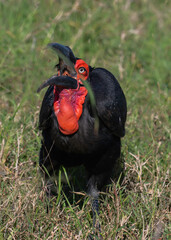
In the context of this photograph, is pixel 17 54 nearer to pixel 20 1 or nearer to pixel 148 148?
pixel 20 1

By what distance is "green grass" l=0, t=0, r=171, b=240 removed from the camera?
2941mm

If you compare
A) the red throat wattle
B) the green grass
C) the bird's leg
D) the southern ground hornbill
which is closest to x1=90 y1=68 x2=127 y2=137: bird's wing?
the southern ground hornbill

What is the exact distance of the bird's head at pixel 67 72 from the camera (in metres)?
2.78

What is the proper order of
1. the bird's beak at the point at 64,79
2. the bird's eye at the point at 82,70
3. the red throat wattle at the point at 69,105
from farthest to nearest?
the bird's eye at the point at 82,70, the red throat wattle at the point at 69,105, the bird's beak at the point at 64,79

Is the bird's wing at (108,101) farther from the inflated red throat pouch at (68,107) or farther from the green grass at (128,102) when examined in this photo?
the green grass at (128,102)

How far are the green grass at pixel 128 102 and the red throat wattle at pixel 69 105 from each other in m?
0.43

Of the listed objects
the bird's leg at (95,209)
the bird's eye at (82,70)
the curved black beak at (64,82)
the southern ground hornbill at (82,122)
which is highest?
the bird's eye at (82,70)

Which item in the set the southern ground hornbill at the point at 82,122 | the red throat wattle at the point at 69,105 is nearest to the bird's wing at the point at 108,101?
the southern ground hornbill at the point at 82,122

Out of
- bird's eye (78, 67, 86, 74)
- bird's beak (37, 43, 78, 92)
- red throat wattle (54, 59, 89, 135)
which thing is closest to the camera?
bird's beak (37, 43, 78, 92)

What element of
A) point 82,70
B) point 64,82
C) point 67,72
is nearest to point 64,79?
point 64,82

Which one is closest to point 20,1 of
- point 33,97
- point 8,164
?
point 33,97

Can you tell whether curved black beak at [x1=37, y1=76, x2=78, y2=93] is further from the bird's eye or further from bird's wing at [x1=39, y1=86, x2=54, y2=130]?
bird's wing at [x1=39, y1=86, x2=54, y2=130]

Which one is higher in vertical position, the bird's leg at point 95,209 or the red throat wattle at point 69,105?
the red throat wattle at point 69,105

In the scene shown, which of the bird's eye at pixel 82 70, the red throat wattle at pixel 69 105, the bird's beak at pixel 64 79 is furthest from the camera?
the bird's eye at pixel 82 70
